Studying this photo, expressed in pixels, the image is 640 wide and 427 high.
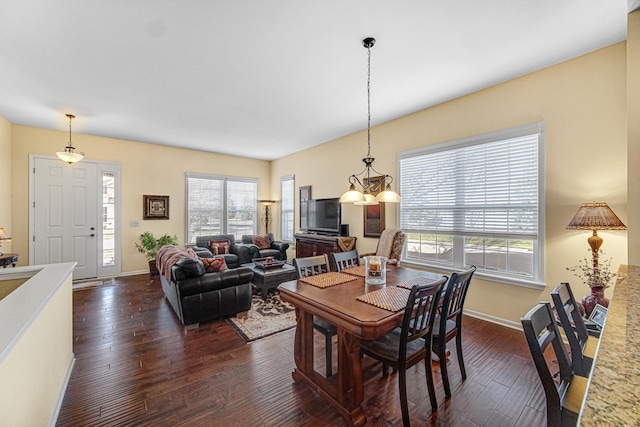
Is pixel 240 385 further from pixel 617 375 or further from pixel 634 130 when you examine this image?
pixel 634 130

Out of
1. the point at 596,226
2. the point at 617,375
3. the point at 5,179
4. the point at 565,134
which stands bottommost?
the point at 617,375

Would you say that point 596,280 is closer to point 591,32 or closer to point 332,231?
point 591,32

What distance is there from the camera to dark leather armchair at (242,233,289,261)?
611 cm

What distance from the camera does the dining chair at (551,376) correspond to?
1.06 m

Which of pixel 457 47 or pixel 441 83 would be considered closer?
pixel 457 47

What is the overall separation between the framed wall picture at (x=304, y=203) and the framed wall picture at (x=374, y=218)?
172 cm

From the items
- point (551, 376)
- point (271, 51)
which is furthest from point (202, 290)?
point (551, 376)

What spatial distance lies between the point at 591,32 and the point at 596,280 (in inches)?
86.5

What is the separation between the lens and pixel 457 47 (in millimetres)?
2584

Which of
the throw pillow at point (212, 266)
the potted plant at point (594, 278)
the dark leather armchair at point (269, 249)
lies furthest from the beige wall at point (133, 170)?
the potted plant at point (594, 278)

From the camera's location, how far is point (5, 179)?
4559 millimetres


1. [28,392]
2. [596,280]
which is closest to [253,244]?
[28,392]

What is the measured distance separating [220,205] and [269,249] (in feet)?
6.03

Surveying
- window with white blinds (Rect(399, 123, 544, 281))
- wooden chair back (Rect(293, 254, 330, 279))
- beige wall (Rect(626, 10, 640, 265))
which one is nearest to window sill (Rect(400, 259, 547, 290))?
window with white blinds (Rect(399, 123, 544, 281))
